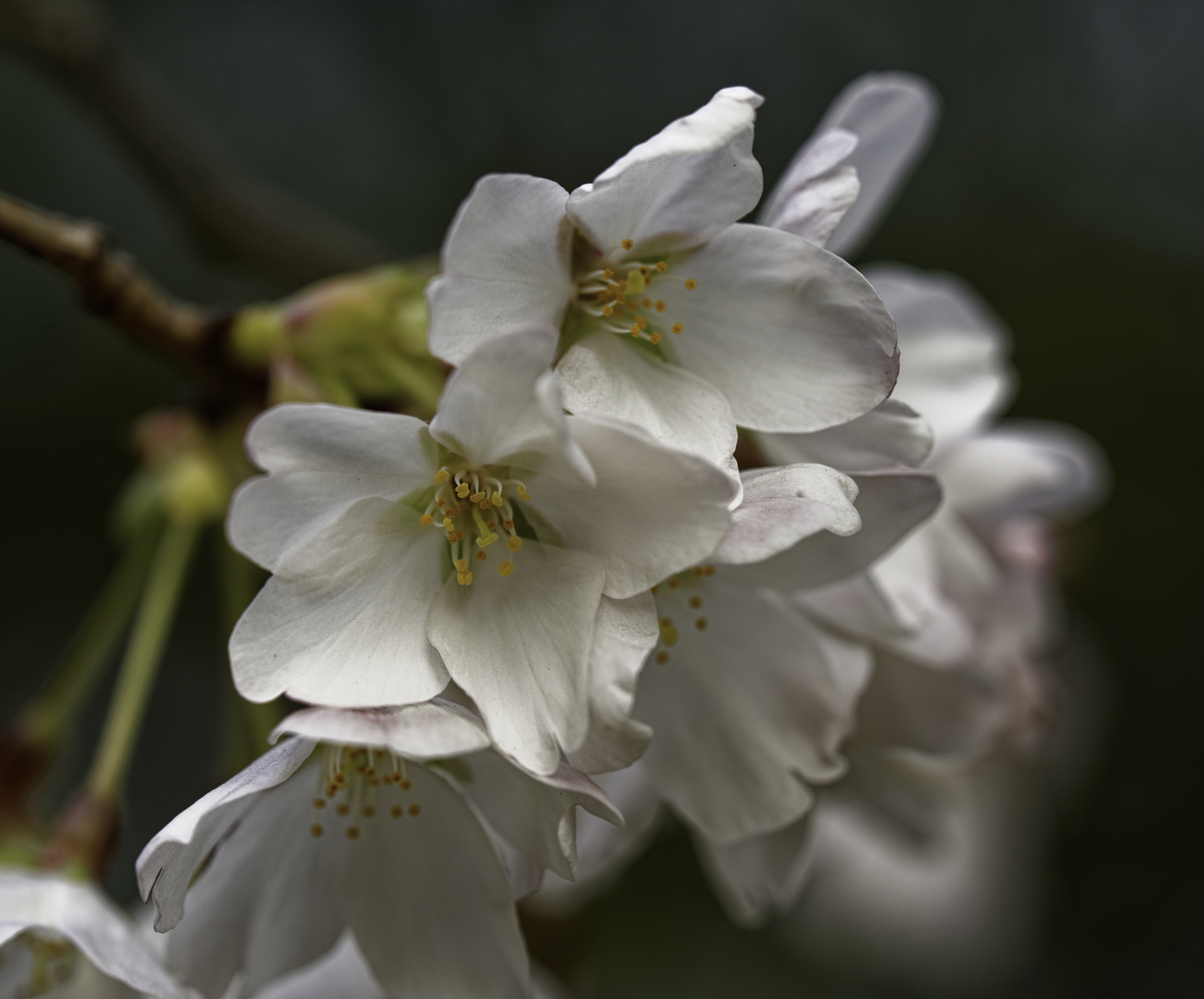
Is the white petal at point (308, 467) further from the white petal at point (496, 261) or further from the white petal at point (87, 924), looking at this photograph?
the white petal at point (87, 924)

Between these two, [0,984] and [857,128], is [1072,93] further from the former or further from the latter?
[0,984]

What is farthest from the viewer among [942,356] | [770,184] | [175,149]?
[770,184]

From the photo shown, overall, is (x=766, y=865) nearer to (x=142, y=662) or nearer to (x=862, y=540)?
(x=862, y=540)

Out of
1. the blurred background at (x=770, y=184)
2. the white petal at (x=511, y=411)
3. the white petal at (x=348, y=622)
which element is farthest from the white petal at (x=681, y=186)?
the blurred background at (x=770, y=184)

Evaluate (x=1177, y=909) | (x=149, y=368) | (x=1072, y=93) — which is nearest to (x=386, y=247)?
(x=149, y=368)

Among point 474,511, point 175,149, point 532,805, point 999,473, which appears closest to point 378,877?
point 532,805
